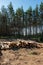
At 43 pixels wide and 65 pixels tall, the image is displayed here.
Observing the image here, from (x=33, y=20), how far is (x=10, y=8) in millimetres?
5552

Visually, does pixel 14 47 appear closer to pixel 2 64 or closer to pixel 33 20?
pixel 2 64

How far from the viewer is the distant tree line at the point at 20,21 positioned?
28.9m

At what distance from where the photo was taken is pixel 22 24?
30203 mm

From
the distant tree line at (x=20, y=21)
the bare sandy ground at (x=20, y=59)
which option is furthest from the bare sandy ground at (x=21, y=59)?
the distant tree line at (x=20, y=21)

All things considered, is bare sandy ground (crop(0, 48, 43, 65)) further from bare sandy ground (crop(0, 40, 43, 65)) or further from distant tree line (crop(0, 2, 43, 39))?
distant tree line (crop(0, 2, 43, 39))

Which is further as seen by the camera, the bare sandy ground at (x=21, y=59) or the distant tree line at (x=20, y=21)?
the distant tree line at (x=20, y=21)

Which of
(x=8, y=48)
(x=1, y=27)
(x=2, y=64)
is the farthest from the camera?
(x=1, y=27)

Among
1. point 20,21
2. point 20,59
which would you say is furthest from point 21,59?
point 20,21

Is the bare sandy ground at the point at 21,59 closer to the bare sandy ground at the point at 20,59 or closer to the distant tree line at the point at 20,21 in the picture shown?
the bare sandy ground at the point at 20,59

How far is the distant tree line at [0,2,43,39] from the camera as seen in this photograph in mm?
28938

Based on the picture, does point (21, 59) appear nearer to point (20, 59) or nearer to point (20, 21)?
point (20, 59)

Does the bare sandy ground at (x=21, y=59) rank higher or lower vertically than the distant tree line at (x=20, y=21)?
lower

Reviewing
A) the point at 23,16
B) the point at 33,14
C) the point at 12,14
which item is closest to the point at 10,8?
the point at 12,14

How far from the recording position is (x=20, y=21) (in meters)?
30.0
